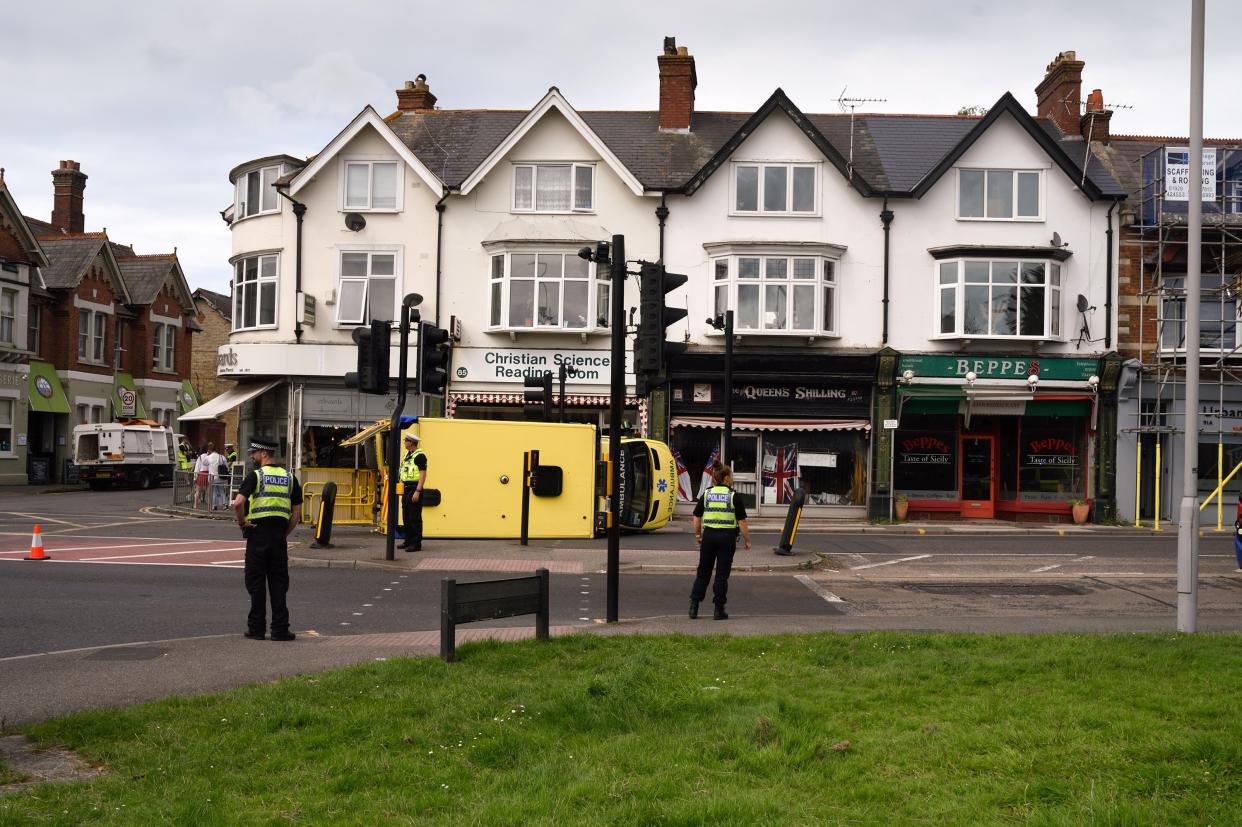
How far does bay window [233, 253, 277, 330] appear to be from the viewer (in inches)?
1184

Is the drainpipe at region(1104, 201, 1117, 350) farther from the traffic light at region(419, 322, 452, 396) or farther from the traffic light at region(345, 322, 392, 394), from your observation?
the traffic light at region(345, 322, 392, 394)

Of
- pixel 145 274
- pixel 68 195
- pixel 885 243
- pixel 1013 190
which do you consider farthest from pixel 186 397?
pixel 1013 190

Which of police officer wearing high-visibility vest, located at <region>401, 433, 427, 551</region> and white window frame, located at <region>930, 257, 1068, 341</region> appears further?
white window frame, located at <region>930, 257, 1068, 341</region>

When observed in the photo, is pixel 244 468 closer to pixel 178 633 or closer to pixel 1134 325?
pixel 178 633

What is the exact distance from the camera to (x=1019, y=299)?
28250mm

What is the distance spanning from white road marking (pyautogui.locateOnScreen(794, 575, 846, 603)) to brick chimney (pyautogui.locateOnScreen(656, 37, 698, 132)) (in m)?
18.1

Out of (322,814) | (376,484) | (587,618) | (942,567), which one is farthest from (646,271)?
(376,484)

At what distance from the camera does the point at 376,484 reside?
20.9 meters

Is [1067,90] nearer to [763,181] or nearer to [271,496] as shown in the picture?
[763,181]

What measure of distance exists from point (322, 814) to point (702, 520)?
24.9ft

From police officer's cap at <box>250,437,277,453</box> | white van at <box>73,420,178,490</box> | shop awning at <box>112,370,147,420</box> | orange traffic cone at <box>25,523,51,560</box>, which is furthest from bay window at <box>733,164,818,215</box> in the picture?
shop awning at <box>112,370,147,420</box>

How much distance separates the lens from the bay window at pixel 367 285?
29.4m

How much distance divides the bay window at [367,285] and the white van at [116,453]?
1552 centimetres

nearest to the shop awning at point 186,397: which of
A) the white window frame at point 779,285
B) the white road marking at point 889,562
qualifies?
the white window frame at point 779,285
